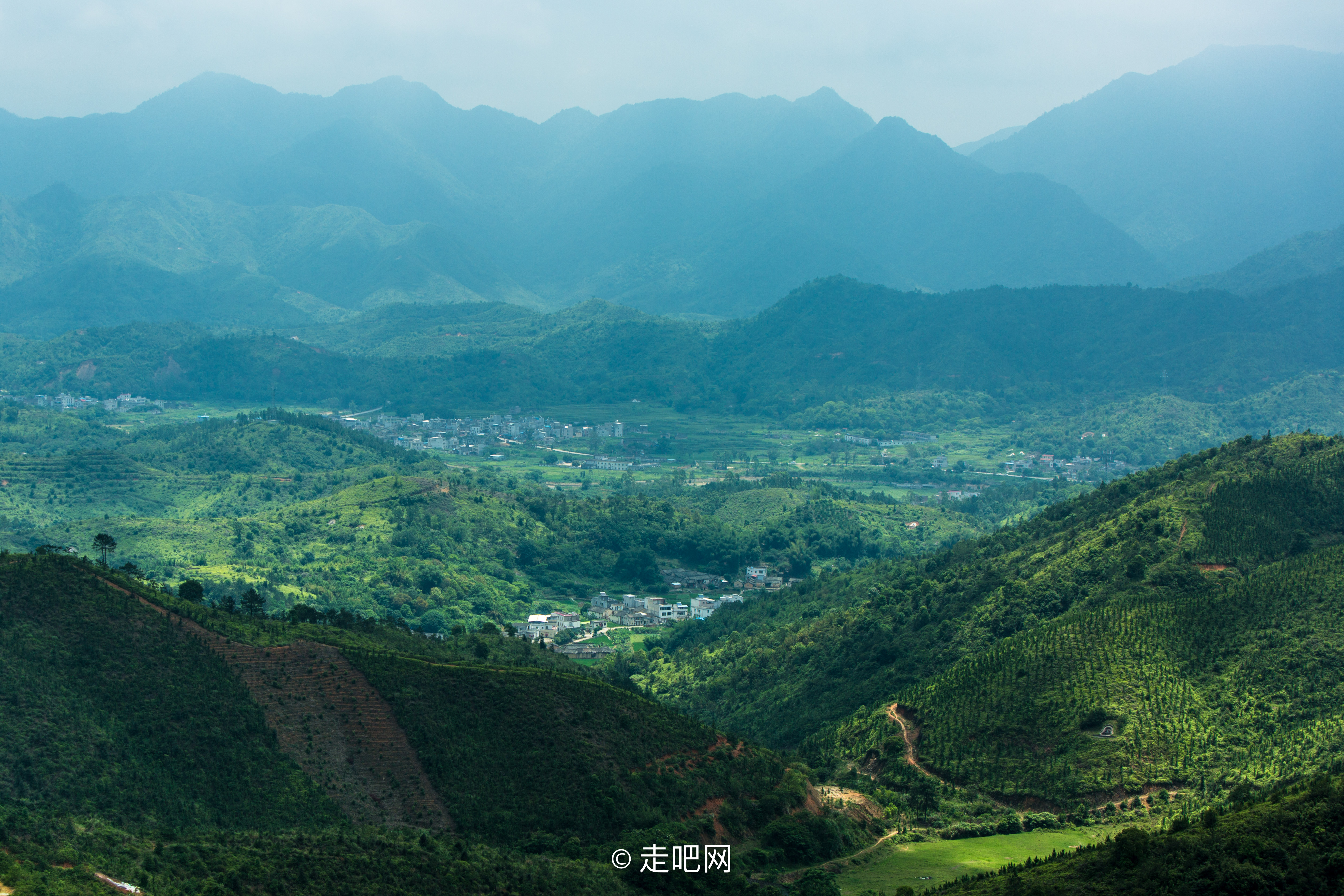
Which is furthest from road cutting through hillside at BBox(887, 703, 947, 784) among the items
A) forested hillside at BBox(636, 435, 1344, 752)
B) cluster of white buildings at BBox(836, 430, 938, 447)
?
cluster of white buildings at BBox(836, 430, 938, 447)

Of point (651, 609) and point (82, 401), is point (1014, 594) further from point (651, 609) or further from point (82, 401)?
point (82, 401)

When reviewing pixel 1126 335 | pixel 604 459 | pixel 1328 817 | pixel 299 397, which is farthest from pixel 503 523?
pixel 1126 335

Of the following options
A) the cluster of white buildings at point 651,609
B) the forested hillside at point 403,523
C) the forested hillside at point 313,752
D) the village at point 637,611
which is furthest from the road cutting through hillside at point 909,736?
the forested hillside at point 403,523

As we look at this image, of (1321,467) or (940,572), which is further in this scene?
(940,572)

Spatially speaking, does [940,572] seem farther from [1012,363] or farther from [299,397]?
[299,397]

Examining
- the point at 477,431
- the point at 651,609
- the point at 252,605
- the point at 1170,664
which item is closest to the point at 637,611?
the point at 651,609

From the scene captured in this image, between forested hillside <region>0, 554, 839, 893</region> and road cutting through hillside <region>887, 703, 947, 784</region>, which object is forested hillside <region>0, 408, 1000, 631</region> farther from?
road cutting through hillside <region>887, 703, 947, 784</region>

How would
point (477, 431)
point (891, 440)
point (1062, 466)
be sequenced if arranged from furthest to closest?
point (477, 431)
point (891, 440)
point (1062, 466)

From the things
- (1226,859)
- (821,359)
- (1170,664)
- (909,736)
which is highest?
(821,359)
